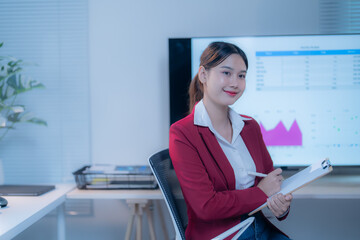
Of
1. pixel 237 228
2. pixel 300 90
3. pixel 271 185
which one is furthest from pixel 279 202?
pixel 300 90

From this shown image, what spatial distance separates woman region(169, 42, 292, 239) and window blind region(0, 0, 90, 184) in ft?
3.66

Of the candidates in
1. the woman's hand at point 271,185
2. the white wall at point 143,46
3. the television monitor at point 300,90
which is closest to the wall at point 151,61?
the white wall at point 143,46

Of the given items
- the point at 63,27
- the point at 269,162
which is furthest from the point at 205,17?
the point at 269,162

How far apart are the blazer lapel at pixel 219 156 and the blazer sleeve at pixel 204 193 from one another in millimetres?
59

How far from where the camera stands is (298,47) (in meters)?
2.08

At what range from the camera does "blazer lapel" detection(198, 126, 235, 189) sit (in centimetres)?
140

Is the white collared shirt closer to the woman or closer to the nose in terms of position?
the woman

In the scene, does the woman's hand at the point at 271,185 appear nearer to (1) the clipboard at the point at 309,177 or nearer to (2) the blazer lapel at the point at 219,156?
(1) the clipboard at the point at 309,177

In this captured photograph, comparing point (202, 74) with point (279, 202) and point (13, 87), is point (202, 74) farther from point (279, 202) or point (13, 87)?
point (13, 87)

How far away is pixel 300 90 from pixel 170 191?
45.6 inches

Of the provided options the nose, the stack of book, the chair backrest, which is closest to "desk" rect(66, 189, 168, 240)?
the stack of book

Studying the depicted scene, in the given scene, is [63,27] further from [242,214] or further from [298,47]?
[242,214]

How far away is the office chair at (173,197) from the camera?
1312 mm

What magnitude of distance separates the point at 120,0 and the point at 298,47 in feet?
4.04
